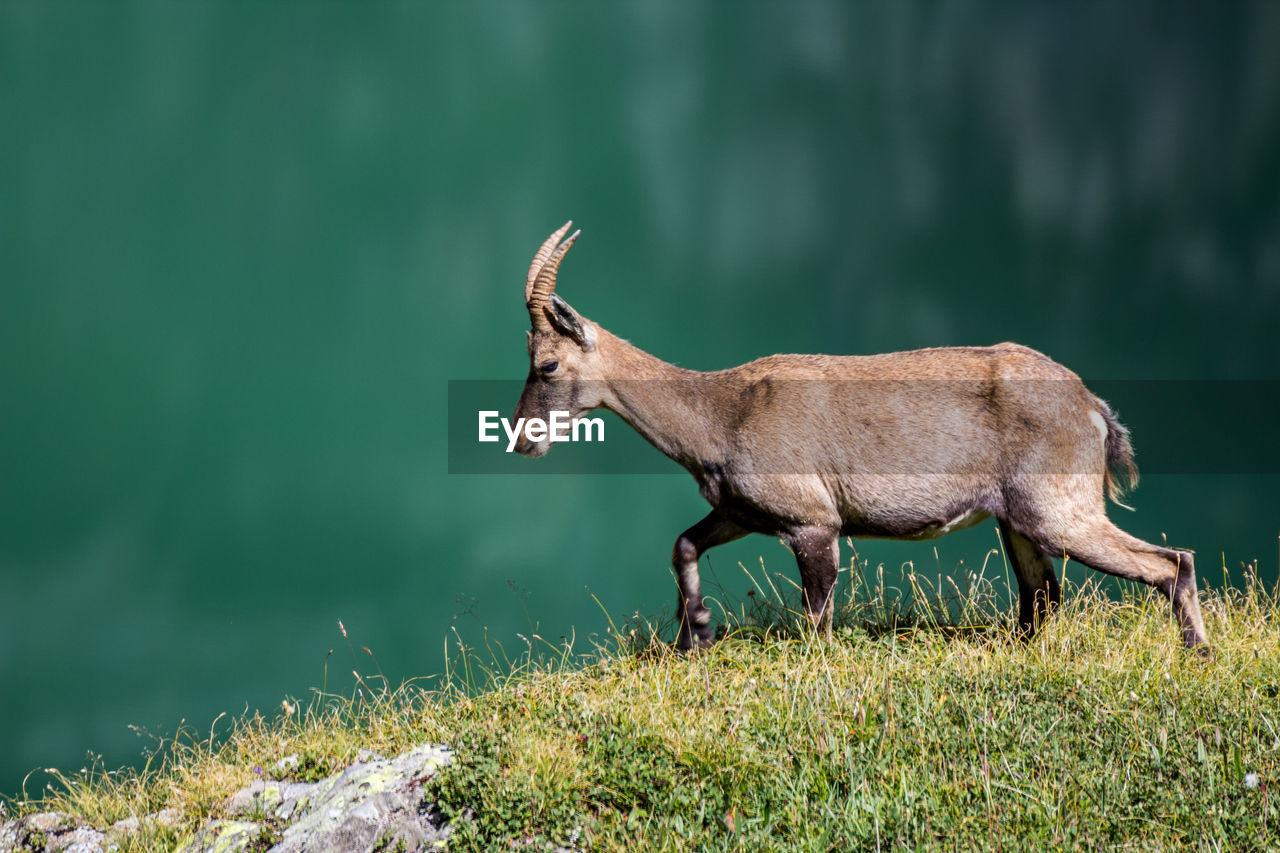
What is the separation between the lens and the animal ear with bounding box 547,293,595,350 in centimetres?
725

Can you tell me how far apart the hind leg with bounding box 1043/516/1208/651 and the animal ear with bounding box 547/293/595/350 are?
11.4 ft

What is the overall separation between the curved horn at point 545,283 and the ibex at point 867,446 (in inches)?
0.4

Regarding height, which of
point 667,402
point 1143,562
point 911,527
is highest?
point 667,402

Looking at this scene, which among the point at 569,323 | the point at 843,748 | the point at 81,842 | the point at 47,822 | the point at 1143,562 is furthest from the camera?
the point at 569,323

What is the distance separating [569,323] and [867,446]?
7.44ft

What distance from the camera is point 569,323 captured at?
7.36 meters

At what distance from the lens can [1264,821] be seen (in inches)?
156

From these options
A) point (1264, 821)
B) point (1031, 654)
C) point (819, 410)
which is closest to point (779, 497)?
point (819, 410)

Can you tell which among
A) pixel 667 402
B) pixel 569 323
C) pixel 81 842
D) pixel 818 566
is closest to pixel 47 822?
pixel 81 842

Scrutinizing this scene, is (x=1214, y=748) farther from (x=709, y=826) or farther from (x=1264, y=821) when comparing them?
(x=709, y=826)

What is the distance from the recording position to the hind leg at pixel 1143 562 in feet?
22.1

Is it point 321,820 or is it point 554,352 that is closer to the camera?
point 321,820

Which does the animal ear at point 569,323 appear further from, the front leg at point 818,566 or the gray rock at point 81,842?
the gray rock at point 81,842

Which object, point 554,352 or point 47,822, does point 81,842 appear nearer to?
point 47,822
